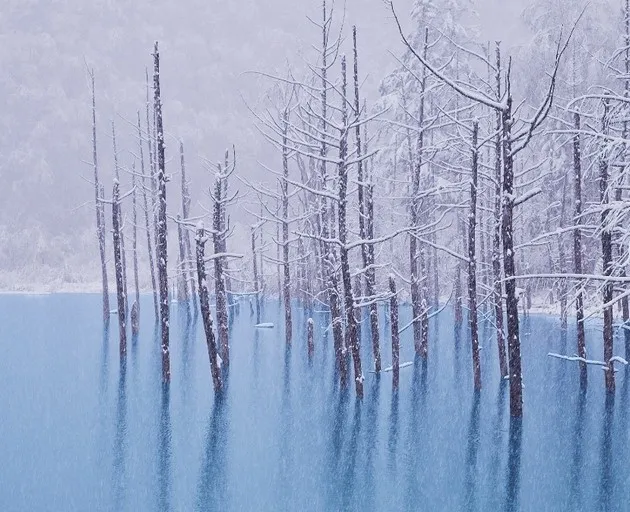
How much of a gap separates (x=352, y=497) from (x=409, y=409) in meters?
6.13

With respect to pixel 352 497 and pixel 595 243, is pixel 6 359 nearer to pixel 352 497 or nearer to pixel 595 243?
pixel 352 497

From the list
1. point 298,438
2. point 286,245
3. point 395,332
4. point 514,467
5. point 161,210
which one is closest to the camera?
point 514,467

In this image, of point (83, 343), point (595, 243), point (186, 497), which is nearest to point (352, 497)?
point (186, 497)

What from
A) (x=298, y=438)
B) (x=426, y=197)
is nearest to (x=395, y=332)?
(x=298, y=438)

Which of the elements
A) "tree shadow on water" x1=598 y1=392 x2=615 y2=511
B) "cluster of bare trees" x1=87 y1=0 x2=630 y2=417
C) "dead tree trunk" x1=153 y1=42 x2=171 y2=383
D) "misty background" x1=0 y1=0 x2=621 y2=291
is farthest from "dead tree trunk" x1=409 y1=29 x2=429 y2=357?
"misty background" x1=0 y1=0 x2=621 y2=291

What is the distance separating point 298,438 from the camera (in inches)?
577

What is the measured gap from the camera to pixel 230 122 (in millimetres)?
81812

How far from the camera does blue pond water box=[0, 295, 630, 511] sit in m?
11.2

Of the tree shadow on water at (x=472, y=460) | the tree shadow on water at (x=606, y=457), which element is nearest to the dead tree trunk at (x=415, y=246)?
the tree shadow on water at (x=472, y=460)

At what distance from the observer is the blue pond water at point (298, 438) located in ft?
36.9

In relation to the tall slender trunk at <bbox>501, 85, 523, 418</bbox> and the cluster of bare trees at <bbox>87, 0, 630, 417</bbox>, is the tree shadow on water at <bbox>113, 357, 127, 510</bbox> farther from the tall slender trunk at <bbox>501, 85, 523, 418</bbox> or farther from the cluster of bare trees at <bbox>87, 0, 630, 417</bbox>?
the tall slender trunk at <bbox>501, 85, 523, 418</bbox>

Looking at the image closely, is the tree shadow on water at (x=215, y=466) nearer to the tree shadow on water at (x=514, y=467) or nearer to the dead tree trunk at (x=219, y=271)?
the dead tree trunk at (x=219, y=271)

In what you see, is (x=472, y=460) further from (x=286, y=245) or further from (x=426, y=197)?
(x=426, y=197)

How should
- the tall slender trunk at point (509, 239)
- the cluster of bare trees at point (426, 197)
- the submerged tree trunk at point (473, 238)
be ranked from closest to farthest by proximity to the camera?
the cluster of bare trees at point (426, 197) → the tall slender trunk at point (509, 239) → the submerged tree trunk at point (473, 238)
